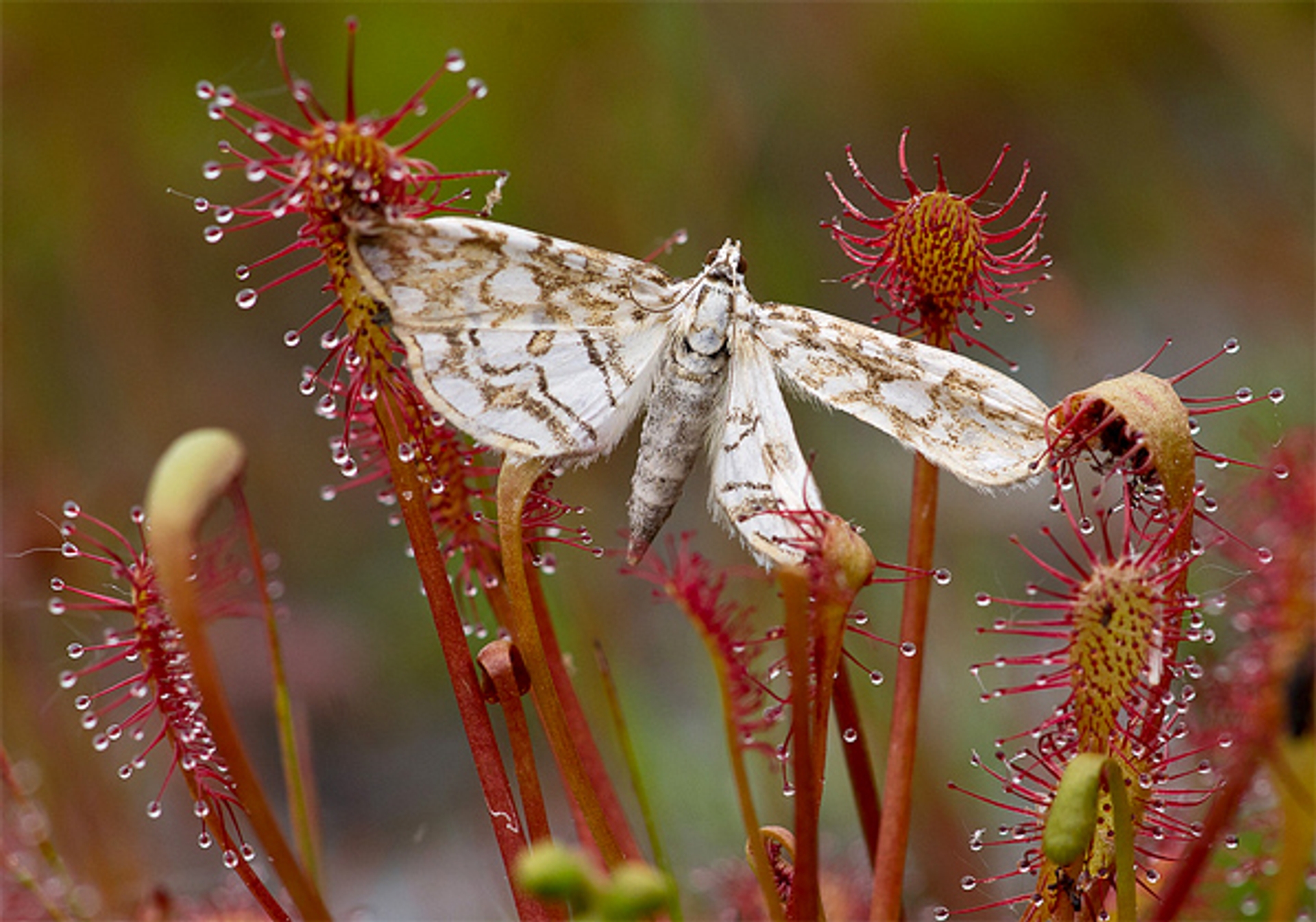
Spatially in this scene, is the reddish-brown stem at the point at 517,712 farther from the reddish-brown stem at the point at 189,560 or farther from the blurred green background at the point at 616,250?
the blurred green background at the point at 616,250

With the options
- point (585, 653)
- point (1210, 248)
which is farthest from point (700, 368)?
point (1210, 248)

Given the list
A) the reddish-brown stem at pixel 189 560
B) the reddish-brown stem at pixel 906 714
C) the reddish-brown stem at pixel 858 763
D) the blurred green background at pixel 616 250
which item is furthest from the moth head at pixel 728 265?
the blurred green background at pixel 616 250

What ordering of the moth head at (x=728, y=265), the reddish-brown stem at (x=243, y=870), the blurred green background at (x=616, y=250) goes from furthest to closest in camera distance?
the blurred green background at (x=616, y=250) < the moth head at (x=728, y=265) < the reddish-brown stem at (x=243, y=870)

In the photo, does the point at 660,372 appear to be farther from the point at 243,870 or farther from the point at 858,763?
the point at 243,870

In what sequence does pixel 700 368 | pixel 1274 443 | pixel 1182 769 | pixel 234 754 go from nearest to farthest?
pixel 234 754
pixel 1274 443
pixel 700 368
pixel 1182 769

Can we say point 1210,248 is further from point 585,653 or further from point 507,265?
point 507,265
